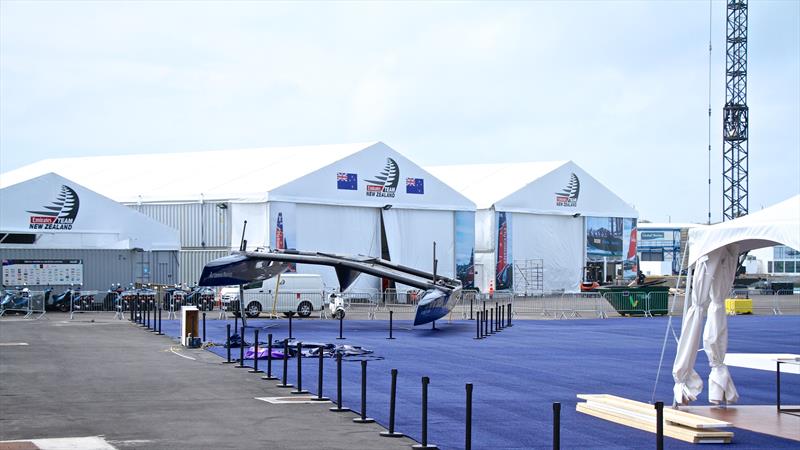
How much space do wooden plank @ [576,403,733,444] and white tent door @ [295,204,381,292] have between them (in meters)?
37.8

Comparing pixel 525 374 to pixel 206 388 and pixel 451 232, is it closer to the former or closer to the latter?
pixel 206 388

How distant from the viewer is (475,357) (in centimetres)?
2719

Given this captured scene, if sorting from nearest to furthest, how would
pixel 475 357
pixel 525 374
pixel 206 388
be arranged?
pixel 206 388 → pixel 525 374 → pixel 475 357

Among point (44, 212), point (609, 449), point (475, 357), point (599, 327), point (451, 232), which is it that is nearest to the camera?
point (609, 449)

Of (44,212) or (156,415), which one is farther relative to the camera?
(44,212)

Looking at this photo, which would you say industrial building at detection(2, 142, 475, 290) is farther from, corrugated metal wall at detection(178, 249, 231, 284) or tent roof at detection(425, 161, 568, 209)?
tent roof at detection(425, 161, 568, 209)

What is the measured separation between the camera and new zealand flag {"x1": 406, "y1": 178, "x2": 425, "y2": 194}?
60.5m

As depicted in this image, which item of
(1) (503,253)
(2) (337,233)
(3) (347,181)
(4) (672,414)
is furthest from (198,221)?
(4) (672,414)

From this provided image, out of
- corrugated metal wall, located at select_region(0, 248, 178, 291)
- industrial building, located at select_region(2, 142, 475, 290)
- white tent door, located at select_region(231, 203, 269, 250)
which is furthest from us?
industrial building, located at select_region(2, 142, 475, 290)

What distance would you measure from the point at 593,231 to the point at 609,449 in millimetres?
59107

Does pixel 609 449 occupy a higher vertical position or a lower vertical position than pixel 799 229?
lower

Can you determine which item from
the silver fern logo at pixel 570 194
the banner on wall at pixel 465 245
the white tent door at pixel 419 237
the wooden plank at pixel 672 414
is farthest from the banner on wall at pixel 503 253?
the wooden plank at pixel 672 414

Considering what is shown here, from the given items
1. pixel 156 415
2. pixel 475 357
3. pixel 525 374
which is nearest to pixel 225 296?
pixel 475 357

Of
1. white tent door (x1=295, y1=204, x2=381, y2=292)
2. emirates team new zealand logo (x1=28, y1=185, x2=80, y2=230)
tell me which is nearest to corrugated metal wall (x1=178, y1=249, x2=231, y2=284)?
white tent door (x1=295, y1=204, x2=381, y2=292)
